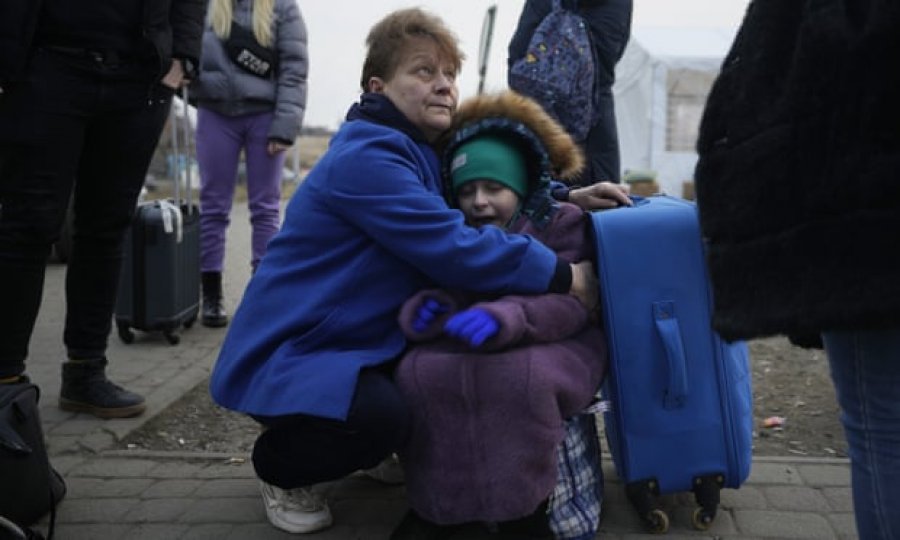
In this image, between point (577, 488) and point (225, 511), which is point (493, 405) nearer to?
point (577, 488)

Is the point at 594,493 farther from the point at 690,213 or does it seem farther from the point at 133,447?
the point at 133,447

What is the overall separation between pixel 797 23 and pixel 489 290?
939mm

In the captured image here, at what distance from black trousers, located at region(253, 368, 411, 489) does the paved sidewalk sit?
0.24m

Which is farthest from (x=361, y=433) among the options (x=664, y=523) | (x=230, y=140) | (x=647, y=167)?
(x=647, y=167)

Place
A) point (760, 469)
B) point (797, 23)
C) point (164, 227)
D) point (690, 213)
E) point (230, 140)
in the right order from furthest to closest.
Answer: point (230, 140)
point (164, 227)
point (760, 469)
point (690, 213)
point (797, 23)

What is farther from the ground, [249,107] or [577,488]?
[249,107]

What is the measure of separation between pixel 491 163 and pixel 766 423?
1.65 m

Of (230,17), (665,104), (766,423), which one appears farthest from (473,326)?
(665,104)

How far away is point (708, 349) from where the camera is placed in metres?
2.25

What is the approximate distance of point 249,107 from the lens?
4582 millimetres

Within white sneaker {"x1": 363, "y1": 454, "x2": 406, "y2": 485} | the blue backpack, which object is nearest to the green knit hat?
white sneaker {"x1": 363, "y1": 454, "x2": 406, "y2": 485}

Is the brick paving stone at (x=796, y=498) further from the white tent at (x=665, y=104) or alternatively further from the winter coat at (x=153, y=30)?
the white tent at (x=665, y=104)

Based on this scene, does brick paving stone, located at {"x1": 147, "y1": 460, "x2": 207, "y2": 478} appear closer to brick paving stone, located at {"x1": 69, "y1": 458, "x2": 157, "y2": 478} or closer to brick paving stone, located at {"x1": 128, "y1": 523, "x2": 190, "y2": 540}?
brick paving stone, located at {"x1": 69, "y1": 458, "x2": 157, "y2": 478}

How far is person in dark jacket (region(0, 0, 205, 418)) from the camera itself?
2639 mm
